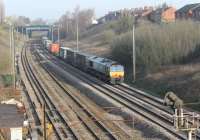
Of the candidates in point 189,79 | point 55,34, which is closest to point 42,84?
point 189,79

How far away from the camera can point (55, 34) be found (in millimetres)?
181375

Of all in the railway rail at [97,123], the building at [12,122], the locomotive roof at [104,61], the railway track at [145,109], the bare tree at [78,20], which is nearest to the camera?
the building at [12,122]

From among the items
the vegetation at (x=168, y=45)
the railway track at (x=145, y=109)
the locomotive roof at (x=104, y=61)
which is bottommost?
the railway track at (x=145, y=109)

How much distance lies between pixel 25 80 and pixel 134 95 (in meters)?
16.4

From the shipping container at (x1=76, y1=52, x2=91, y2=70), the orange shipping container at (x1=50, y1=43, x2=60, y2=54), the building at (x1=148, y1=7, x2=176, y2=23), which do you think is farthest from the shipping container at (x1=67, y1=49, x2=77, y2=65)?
the building at (x1=148, y1=7, x2=176, y2=23)

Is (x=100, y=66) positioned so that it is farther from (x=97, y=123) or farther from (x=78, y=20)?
(x=78, y=20)

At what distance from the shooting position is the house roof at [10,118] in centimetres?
2000

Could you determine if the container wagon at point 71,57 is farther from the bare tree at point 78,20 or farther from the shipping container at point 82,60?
the bare tree at point 78,20

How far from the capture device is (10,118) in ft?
68.7

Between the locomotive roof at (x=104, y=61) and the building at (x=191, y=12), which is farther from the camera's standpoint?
the building at (x=191, y=12)

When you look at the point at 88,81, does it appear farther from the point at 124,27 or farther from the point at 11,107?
the point at 124,27

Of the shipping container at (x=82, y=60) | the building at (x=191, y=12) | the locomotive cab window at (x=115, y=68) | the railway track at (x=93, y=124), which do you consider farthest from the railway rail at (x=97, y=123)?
the building at (x=191, y=12)

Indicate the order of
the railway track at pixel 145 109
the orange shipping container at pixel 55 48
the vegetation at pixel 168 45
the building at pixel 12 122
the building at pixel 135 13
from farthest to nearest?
1. the building at pixel 135 13
2. the orange shipping container at pixel 55 48
3. the vegetation at pixel 168 45
4. the railway track at pixel 145 109
5. the building at pixel 12 122

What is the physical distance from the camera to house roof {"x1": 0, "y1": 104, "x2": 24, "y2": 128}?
20.0 m
